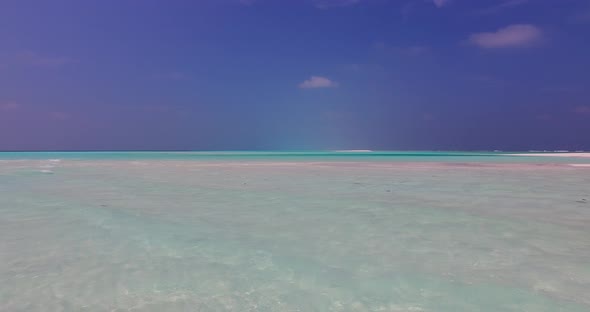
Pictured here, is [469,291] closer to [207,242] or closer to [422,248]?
[422,248]

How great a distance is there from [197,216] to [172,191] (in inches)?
176

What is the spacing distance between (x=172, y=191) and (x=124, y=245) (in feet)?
20.7

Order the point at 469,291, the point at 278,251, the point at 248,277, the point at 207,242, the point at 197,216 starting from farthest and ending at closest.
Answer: the point at 197,216, the point at 207,242, the point at 278,251, the point at 248,277, the point at 469,291

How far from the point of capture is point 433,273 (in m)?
3.81

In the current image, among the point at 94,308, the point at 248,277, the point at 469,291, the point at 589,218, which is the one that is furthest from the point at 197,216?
the point at 589,218

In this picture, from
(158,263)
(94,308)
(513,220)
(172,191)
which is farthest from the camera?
(172,191)

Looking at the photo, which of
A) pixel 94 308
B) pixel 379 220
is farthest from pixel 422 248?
pixel 94 308

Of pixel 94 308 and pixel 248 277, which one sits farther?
pixel 248 277

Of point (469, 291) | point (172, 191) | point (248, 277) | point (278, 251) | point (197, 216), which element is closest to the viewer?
point (469, 291)

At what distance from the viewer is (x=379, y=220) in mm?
6641

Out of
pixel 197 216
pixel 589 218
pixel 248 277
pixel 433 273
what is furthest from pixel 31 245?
pixel 589 218

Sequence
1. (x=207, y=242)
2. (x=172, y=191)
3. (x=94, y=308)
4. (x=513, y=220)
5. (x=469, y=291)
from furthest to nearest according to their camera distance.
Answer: (x=172, y=191) < (x=513, y=220) < (x=207, y=242) < (x=469, y=291) < (x=94, y=308)

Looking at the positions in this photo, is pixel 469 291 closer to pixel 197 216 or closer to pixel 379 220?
pixel 379 220

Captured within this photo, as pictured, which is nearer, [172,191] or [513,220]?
[513,220]
